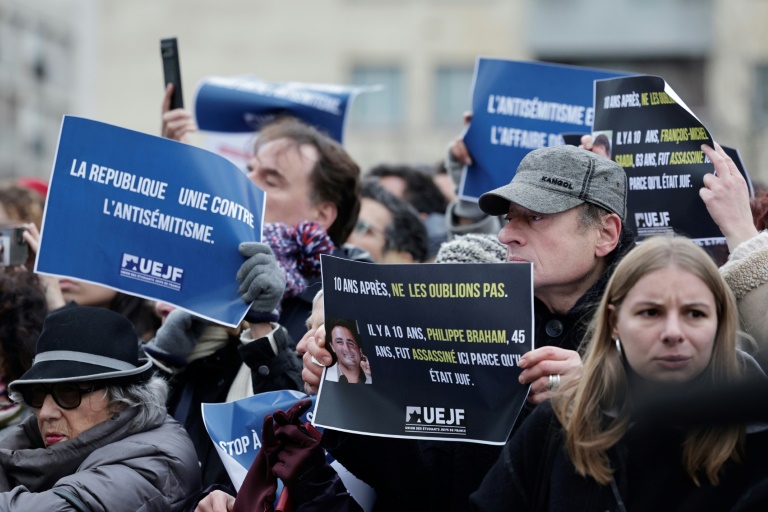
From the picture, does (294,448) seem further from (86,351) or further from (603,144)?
(603,144)

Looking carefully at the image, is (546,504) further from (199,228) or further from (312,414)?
(199,228)

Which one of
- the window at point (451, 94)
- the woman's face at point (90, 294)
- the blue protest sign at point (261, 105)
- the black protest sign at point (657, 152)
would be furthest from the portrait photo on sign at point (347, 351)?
the window at point (451, 94)

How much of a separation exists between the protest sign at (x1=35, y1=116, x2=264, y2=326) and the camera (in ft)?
2.78

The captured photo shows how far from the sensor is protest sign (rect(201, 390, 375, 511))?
4.37 m

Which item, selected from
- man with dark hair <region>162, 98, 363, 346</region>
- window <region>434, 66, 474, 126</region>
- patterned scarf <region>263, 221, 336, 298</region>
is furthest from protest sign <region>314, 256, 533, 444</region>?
window <region>434, 66, 474, 126</region>

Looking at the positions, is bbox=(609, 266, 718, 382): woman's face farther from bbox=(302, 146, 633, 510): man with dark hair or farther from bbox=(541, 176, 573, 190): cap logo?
bbox=(541, 176, 573, 190): cap logo

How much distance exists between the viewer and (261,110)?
23.5ft

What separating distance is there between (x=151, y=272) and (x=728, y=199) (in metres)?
1.98

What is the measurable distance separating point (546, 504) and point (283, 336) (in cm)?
150

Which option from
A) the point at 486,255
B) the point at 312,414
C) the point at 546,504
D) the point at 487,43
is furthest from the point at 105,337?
the point at 487,43

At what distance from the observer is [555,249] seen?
13.5 ft

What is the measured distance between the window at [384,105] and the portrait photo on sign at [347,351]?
26884 mm

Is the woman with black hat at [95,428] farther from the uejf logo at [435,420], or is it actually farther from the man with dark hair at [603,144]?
the man with dark hair at [603,144]

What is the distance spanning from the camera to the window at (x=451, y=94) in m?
30.6
